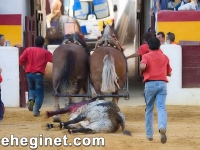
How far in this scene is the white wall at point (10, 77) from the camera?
1562 centimetres

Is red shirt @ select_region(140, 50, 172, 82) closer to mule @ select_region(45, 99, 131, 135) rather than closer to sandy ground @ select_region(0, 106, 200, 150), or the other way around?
sandy ground @ select_region(0, 106, 200, 150)

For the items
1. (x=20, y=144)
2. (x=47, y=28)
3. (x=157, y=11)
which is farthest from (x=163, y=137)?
(x=47, y=28)

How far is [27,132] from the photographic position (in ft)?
37.2

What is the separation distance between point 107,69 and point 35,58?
5.87 feet

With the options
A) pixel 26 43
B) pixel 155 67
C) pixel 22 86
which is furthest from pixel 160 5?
pixel 155 67

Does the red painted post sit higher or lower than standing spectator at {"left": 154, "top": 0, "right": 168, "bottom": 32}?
lower

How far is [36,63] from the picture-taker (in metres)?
13.5

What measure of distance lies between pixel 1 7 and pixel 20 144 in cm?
882

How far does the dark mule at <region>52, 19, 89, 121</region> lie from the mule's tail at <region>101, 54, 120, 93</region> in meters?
0.69

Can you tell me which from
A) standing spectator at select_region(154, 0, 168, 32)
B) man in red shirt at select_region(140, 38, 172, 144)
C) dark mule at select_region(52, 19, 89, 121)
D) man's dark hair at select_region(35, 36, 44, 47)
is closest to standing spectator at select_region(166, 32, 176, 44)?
standing spectator at select_region(154, 0, 168, 32)

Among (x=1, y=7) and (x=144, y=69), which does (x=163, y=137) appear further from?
(x=1, y=7)

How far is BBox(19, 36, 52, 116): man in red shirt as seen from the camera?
44.3 ft

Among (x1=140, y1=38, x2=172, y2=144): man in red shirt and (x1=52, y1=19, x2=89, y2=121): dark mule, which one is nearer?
(x1=140, y1=38, x2=172, y2=144): man in red shirt

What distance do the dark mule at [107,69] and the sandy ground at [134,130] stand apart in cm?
78
